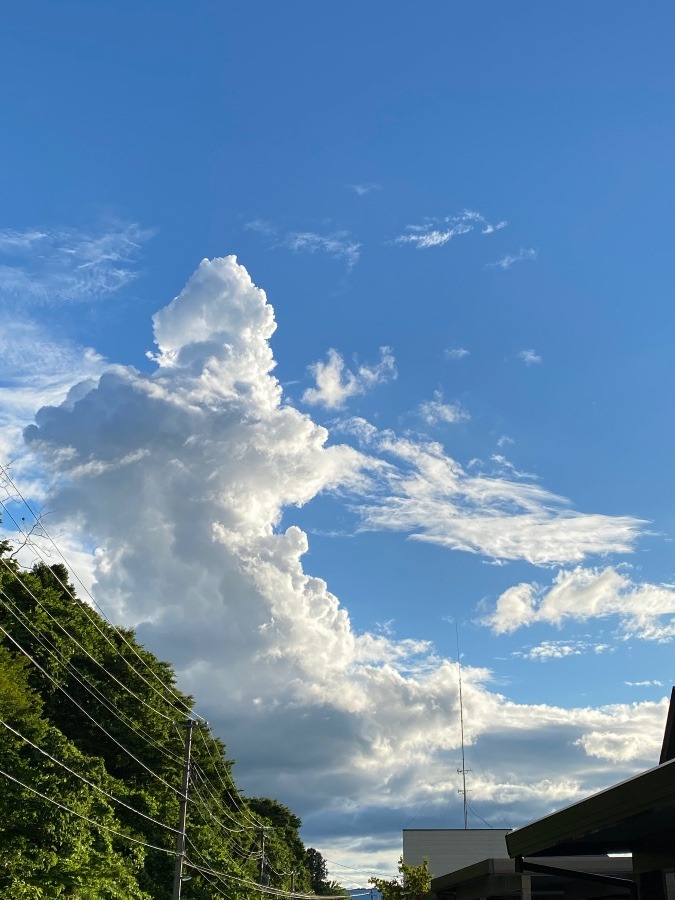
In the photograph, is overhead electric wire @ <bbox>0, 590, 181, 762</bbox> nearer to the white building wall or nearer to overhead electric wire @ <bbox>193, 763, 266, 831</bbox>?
overhead electric wire @ <bbox>193, 763, 266, 831</bbox>

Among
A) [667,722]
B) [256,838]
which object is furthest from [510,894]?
[256,838]

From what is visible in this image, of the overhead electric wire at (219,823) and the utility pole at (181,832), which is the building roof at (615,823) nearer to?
the utility pole at (181,832)

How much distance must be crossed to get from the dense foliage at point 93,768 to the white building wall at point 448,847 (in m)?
16.4

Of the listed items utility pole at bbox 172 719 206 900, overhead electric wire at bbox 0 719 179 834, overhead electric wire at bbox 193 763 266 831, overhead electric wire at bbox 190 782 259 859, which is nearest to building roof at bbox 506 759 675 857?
overhead electric wire at bbox 0 719 179 834

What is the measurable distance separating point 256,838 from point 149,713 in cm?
3501

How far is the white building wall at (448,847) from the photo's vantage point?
292ft

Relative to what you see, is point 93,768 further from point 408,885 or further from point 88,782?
point 408,885

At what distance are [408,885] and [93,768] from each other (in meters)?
16.9

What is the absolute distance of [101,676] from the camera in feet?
194

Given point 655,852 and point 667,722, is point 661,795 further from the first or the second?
point 667,722

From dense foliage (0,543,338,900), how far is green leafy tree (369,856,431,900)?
27.8 ft

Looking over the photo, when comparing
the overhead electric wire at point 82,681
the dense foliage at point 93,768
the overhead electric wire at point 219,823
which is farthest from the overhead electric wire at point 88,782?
the overhead electric wire at point 219,823

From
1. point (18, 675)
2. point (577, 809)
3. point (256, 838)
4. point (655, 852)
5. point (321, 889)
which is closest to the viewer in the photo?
point (577, 809)

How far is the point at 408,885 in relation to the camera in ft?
155
